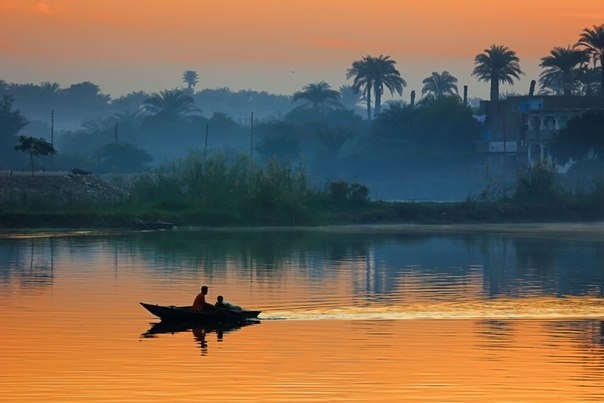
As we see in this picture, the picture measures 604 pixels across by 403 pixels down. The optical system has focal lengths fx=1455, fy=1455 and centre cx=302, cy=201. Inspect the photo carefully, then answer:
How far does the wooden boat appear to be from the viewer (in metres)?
43.6

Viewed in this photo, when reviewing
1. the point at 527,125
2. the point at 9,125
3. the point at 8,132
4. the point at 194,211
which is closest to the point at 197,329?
the point at 194,211

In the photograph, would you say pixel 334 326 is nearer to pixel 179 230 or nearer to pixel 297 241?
pixel 297 241

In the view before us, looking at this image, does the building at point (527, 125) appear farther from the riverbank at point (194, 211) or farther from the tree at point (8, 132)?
the tree at point (8, 132)

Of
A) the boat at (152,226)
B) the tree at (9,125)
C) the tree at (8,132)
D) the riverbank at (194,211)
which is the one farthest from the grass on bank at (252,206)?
the tree at (9,125)

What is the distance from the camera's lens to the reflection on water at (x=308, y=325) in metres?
32.9

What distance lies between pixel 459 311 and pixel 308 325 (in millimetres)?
6527

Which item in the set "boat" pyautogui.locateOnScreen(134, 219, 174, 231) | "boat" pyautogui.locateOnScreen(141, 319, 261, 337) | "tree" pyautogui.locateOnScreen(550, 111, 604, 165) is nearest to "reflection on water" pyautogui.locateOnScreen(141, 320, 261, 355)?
"boat" pyautogui.locateOnScreen(141, 319, 261, 337)

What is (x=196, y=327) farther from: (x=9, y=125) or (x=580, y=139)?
(x=9, y=125)

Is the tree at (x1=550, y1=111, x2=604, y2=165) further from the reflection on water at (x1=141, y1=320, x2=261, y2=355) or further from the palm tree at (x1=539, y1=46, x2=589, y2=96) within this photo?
the reflection on water at (x1=141, y1=320, x2=261, y2=355)

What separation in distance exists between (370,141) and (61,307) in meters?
129

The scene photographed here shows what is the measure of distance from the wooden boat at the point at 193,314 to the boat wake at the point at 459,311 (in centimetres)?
177

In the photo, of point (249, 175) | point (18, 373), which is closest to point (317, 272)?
point (18, 373)

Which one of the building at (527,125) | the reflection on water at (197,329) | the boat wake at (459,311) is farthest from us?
the building at (527,125)

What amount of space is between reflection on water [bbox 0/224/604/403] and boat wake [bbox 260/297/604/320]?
0.10 m
